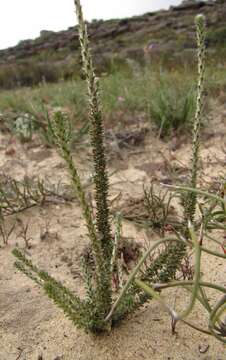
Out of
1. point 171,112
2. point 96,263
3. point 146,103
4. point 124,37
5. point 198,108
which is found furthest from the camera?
point 124,37

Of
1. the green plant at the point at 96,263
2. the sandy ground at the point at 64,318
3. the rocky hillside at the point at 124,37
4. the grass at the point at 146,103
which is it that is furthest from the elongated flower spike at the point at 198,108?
the rocky hillside at the point at 124,37

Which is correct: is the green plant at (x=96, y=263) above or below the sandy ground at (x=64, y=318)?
above

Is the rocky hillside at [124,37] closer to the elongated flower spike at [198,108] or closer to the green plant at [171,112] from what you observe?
the green plant at [171,112]

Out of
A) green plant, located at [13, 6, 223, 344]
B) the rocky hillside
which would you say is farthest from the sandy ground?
the rocky hillside

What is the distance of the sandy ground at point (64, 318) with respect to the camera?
0.95 meters

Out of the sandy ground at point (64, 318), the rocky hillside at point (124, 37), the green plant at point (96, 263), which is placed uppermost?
the green plant at point (96, 263)

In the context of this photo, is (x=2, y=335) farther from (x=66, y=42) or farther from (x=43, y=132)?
(x=66, y=42)

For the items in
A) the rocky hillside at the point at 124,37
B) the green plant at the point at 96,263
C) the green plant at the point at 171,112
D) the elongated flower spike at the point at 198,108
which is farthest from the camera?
the rocky hillside at the point at 124,37

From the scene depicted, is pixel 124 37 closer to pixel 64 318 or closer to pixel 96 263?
pixel 64 318

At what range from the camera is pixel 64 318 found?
1090 millimetres

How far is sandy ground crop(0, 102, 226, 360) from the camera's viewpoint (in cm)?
95

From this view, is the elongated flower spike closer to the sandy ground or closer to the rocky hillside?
the sandy ground

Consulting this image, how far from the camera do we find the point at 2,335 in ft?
3.50

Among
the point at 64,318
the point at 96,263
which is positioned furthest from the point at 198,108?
the point at 64,318
